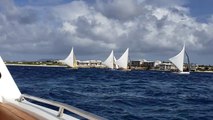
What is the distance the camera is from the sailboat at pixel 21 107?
5.66 meters

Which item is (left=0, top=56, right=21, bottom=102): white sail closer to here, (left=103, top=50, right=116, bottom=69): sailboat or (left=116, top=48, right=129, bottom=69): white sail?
(left=116, top=48, right=129, bottom=69): white sail

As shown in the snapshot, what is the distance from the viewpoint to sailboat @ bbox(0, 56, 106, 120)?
5.66 m

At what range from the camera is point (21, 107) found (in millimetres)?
6742

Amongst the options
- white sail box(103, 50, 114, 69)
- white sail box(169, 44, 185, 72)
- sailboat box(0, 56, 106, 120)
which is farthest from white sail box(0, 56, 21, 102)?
white sail box(103, 50, 114, 69)

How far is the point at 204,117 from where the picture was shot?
16.8 meters

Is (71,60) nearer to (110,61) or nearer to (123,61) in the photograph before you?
(110,61)

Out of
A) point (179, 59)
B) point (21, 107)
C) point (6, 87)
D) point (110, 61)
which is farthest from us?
point (110, 61)

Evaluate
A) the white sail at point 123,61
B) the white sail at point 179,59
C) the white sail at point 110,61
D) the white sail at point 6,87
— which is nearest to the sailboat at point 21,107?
the white sail at point 6,87

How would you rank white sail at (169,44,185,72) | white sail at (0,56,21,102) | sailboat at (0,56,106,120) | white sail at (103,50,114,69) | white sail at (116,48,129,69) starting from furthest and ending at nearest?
white sail at (103,50,114,69) < white sail at (116,48,129,69) < white sail at (169,44,185,72) < white sail at (0,56,21,102) < sailboat at (0,56,106,120)

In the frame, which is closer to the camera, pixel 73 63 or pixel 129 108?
pixel 129 108

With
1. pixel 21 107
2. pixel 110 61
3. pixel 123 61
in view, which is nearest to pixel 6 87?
pixel 21 107

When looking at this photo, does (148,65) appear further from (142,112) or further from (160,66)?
(142,112)

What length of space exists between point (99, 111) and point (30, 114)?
10.9 meters

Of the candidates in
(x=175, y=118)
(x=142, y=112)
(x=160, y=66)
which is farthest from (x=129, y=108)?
(x=160, y=66)
